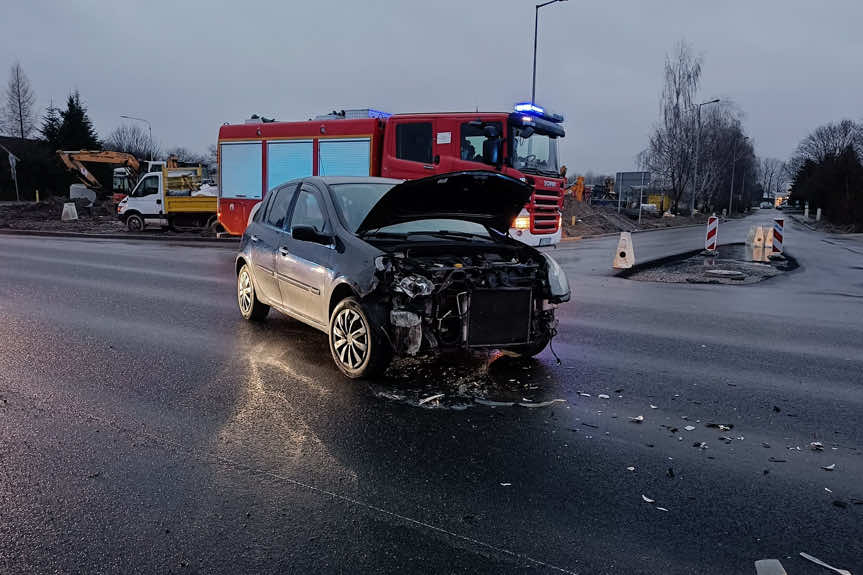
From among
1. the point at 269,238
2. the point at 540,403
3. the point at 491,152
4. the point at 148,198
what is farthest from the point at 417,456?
the point at 148,198

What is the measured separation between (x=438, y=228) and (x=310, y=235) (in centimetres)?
122

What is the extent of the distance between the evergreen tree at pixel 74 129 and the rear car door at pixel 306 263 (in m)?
53.7

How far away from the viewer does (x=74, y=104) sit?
53.0 meters

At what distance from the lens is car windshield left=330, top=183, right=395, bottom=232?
5.93 m

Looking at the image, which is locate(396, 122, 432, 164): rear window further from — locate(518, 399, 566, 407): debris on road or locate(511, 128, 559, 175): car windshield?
locate(518, 399, 566, 407): debris on road

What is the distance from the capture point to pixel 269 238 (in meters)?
7.17

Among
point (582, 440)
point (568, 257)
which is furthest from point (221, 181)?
point (582, 440)

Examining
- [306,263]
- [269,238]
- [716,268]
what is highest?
[269,238]

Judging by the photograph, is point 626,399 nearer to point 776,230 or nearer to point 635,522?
point 635,522

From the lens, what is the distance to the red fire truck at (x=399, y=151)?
1360 centimetres

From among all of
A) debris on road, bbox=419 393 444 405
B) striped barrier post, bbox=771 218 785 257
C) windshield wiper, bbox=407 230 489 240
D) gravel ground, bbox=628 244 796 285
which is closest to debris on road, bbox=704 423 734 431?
debris on road, bbox=419 393 444 405

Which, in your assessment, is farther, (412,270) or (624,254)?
(624,254)

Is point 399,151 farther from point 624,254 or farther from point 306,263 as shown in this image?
point 306,263

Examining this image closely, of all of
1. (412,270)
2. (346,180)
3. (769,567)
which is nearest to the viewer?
(769,567)
